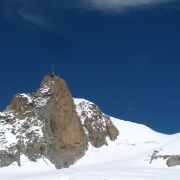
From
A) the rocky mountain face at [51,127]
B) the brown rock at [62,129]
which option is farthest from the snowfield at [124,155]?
the brown rock at [62,129]

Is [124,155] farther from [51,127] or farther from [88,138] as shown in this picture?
[51,127]

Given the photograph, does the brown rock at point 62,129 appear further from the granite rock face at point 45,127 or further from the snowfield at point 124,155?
the snowfield at point 124,155

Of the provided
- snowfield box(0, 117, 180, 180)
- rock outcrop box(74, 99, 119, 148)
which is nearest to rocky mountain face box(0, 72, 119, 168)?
rock outcrop box(74, 99, 119, 148)

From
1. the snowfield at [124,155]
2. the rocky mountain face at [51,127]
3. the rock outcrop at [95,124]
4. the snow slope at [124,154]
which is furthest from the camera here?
the rock outcrop at [95,124]

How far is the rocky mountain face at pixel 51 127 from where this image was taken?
80.8 m

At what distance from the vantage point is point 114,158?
8325 centimetres

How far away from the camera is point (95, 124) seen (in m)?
90.9

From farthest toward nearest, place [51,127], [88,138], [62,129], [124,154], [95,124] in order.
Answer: [95,124]
[88,138]
[124,154]
[51,127]
[62,129]

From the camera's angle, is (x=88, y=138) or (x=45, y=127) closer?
(x=45, y=127)

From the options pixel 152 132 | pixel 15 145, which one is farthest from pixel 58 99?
pixel 152 132

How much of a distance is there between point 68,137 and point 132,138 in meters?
14.1

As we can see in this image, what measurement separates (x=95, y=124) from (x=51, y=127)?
10166 mm

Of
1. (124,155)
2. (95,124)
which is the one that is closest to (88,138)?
(95,124)

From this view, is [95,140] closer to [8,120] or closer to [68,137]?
[68,137]
